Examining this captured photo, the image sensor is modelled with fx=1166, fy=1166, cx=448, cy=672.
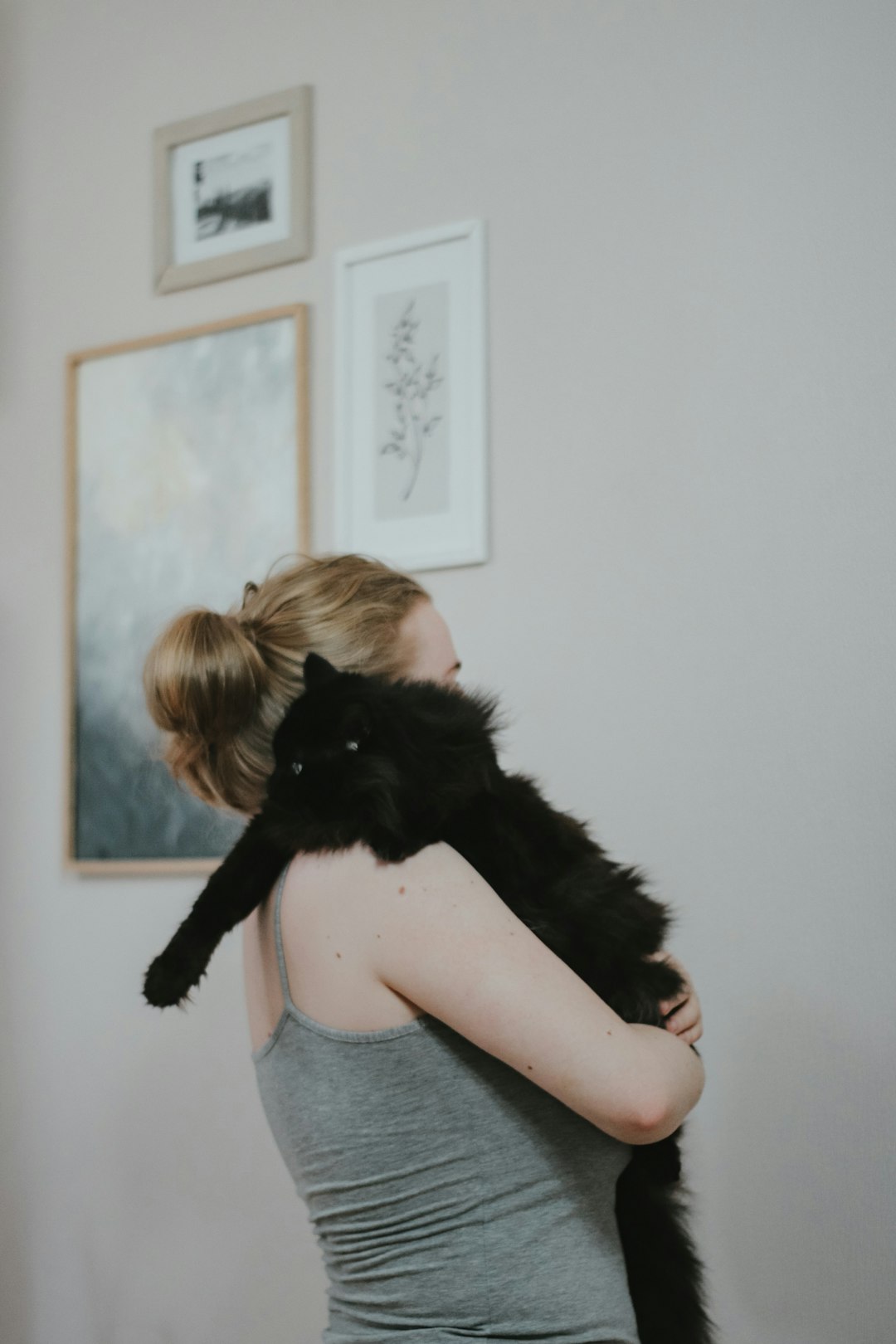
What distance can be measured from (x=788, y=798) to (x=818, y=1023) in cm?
30

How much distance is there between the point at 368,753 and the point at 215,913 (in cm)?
19

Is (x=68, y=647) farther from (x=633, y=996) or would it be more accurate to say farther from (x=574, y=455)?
(x=633, y=996)

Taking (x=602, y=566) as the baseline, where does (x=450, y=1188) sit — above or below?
below

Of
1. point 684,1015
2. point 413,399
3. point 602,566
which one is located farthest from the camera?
point 413,399

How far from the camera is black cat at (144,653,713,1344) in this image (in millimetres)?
968

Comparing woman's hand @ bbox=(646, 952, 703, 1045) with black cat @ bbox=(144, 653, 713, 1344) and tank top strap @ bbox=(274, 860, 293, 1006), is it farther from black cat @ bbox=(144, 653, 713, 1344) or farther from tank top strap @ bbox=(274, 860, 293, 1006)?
tank top strap @ bbox=(274, 860, 293, 1006)

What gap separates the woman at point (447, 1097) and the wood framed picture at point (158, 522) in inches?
40.9

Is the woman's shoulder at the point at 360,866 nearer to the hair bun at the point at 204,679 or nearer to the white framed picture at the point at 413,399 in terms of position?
the hair bun at the point at 204,679

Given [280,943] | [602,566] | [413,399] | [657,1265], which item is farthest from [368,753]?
[413,399]

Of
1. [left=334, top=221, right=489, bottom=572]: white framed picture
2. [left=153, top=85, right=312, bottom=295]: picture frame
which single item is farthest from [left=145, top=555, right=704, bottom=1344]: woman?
[left=153, top=85, right=312, bottom=295]: picture frame

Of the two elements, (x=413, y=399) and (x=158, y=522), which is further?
(x=158, y=522)

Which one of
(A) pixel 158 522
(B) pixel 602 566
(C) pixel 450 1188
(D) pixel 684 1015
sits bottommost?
(C) pixel 450 1188

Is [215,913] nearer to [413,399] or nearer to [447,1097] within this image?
[447,1097]

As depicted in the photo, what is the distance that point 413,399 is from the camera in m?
1.96
